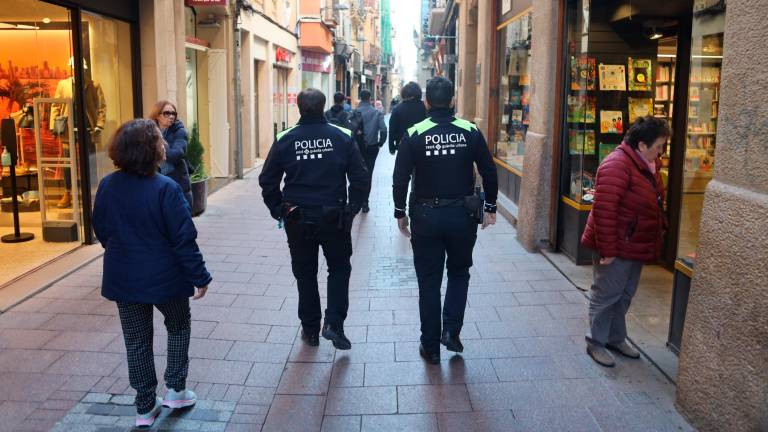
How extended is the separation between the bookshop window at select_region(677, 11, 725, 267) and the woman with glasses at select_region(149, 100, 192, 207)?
391 centimetres

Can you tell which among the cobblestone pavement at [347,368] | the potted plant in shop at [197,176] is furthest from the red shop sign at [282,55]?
the cobblestone pavement at [347,368]

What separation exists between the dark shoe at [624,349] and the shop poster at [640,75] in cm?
334

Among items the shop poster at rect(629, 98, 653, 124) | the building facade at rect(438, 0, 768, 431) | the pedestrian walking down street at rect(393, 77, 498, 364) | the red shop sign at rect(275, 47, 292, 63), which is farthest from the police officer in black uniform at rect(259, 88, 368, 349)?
the red shop sign at rect(275, 47, 292, 63)

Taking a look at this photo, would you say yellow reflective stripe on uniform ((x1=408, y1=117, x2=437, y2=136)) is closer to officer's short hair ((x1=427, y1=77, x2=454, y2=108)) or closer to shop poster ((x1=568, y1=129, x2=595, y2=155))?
officer's short hair ((x1=427, y1=77, x2=454, y2=108))

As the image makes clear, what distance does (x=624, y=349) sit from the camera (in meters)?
5.11

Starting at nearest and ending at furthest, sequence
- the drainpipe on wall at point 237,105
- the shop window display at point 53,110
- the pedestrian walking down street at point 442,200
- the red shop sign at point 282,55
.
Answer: the pedestrian walking down street at point 442,200
the shop window display at point 53,110
the drainpipe on wall at point 237,105
the red shop sign at point 282,55

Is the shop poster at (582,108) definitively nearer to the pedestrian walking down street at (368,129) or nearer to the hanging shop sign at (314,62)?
the pedestrian walking down street at (368,129)

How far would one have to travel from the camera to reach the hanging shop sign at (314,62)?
Answer: 25562mm

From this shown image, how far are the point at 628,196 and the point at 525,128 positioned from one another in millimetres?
5820

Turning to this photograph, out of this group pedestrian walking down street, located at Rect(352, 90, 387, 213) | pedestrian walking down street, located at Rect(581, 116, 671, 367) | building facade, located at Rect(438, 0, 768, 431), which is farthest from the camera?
pedestrian walking down street, located at Rect(352, 90, 387, 213)

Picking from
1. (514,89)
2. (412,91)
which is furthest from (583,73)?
(514,89)

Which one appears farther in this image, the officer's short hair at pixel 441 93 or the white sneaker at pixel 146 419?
the officer's short hair at pixel 441 93

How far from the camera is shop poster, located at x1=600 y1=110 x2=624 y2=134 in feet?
24.8

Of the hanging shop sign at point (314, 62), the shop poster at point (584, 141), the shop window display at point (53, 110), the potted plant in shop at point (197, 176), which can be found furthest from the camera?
the hanging shop sign at point (314, 62)
